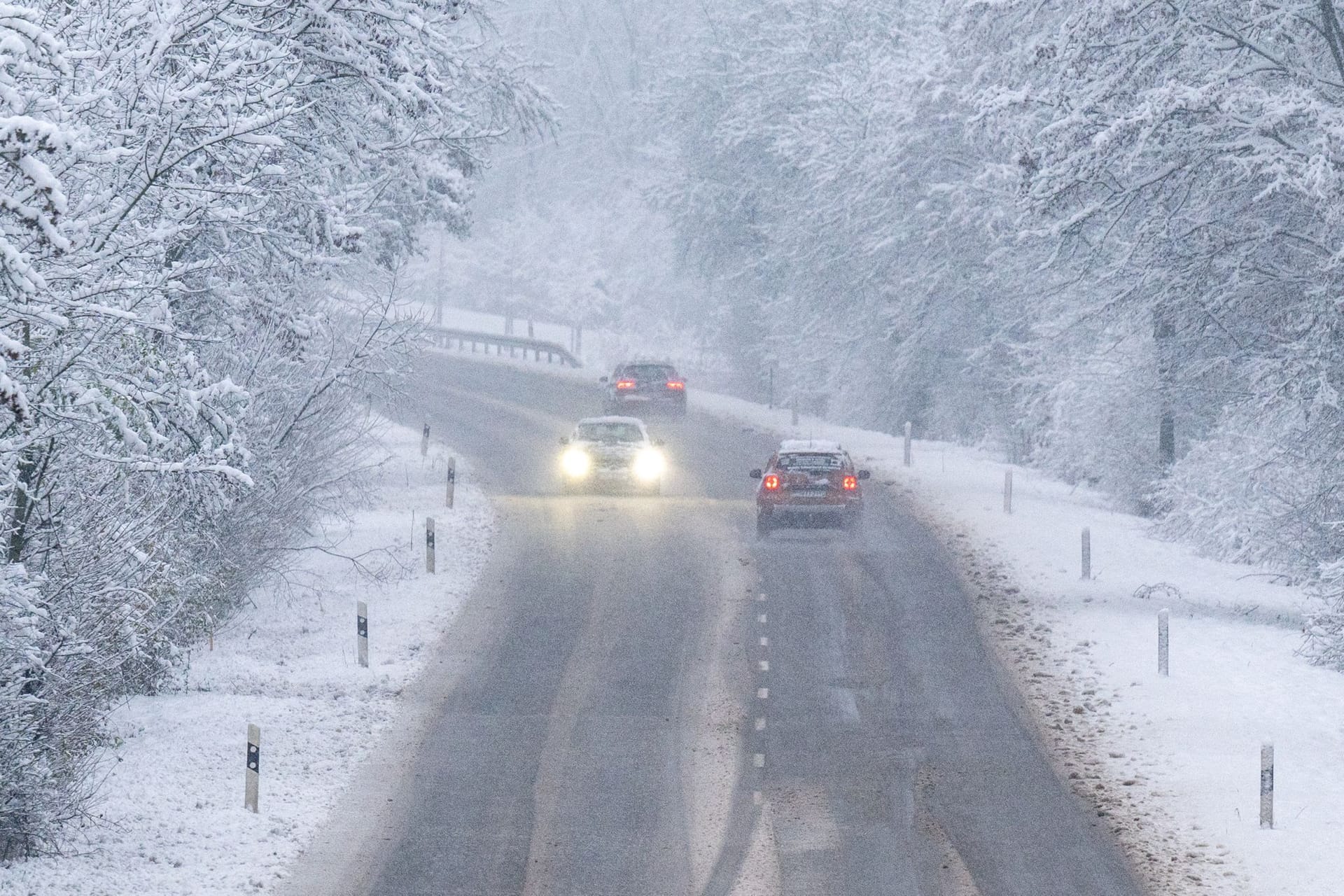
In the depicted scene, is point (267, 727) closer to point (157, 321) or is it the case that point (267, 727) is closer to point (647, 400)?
point (157, 321)

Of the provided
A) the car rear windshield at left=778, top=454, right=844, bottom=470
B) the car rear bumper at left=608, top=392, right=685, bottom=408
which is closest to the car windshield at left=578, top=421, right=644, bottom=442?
the car rear windshield at left=778, top=454, right=844, bottom=470

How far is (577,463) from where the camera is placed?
3094 cm

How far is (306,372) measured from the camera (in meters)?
22.6

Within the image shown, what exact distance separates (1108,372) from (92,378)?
24.7 meters

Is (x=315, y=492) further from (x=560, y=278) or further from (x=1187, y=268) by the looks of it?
(x=560, y=278)

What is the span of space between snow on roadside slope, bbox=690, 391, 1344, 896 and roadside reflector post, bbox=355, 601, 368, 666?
23.8ft

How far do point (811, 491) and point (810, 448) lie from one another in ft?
2.84

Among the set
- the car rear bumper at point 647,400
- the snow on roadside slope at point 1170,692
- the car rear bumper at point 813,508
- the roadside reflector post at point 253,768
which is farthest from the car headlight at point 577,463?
the roadside reflector post at point 253,768

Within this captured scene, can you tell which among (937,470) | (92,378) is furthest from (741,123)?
(92,378)

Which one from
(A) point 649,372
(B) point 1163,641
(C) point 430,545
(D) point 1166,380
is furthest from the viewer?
(A) point 649,372

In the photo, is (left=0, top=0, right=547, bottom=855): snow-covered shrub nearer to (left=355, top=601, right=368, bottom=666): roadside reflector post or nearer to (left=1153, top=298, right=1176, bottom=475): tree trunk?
(left=355, top=601, right=368, bottom=666): roadside reflector post

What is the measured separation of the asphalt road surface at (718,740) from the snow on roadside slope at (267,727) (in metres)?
0.53

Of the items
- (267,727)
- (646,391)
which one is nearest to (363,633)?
(267,727)

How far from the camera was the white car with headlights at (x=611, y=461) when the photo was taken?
30797 millimetres
